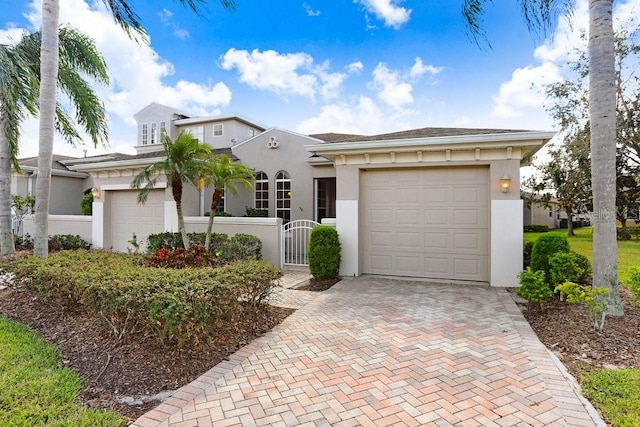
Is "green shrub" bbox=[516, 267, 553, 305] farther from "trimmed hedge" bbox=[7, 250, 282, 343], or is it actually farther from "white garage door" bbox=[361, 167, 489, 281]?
"trimmed hedge" bbox=[7, 250, 282, 343]

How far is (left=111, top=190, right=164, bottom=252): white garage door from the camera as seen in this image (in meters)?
11.8

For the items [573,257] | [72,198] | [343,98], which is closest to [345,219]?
[573,257]

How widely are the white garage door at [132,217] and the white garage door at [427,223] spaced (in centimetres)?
751

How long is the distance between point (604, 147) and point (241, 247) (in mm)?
8173

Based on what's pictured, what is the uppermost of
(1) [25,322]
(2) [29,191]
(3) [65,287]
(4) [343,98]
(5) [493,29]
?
(4) [343,98]

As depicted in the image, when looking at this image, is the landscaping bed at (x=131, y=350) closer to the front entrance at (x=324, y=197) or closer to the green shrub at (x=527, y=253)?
the green shrub at (x=527, y=253)

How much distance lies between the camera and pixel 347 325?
16.9ft

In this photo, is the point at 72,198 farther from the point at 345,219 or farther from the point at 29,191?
the point at 345,219

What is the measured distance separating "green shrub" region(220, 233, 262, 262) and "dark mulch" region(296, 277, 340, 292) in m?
1.96

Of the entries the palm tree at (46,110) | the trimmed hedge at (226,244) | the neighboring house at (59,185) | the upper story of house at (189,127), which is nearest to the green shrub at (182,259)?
the trimmed hedge at (226,244)

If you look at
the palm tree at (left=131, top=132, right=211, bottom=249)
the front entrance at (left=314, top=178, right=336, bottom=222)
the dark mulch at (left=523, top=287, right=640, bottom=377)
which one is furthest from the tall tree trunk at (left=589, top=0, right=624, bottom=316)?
the front entrance at (left=314, top=178, right=336, bottom=222)

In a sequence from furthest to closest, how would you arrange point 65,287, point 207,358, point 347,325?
point 347,325 → point 65,287 → point 207,358

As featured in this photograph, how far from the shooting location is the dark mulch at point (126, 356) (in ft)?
11.1

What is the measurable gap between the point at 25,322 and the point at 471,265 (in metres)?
9.02
